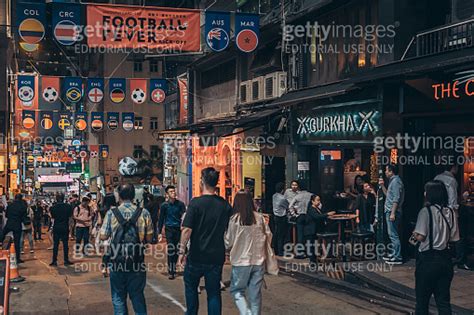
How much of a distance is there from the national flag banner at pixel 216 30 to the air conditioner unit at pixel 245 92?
537cm

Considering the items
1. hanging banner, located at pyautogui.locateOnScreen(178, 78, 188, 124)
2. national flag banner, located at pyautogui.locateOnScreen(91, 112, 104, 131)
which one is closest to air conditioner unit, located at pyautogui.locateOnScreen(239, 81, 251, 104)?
hanging banner, located at pyautogui.locateOnScreen(178, 78, 188, 124)

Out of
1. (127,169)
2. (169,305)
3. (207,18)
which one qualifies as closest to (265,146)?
(207,18)

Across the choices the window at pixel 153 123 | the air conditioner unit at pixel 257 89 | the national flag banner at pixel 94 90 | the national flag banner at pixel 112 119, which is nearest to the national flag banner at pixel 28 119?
the national flag banner at pixel 112 119

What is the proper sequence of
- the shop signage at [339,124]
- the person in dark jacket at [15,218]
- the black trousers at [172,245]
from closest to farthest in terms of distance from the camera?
the black trousers at [172,245], the person in dark jacket at [15,218], the shop signage at [339,124]

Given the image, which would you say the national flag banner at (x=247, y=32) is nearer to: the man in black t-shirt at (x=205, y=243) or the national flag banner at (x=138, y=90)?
the national flag banner at (x=138, y=90)

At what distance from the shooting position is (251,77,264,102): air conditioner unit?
2145 cm

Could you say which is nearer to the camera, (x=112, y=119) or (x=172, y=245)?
(x=172, y=245)

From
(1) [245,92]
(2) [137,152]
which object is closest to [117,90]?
(1) [245,92]

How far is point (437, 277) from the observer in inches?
255

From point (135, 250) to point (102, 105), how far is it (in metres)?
52.3

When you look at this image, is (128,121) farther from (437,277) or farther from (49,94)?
(437,277)

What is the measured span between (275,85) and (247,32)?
263 centimetres

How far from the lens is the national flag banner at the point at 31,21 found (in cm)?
1580

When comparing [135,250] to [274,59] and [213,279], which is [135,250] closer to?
[213,279]
